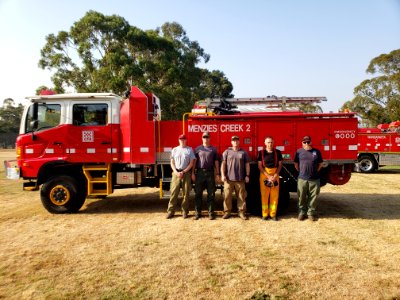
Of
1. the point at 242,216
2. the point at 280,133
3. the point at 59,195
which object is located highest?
the point at 280,133

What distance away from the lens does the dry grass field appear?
11.8 feet

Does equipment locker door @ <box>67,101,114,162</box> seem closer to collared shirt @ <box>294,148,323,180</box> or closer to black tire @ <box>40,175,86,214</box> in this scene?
black tire @ <box>40,175,86,214</box>

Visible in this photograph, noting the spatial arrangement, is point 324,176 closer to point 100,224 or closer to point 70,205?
point 100,224

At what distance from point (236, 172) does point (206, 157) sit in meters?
0.70

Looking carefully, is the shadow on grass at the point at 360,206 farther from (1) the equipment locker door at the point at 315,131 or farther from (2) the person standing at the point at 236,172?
(2) the person standing at the point at 236,172

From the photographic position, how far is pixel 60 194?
739 centimetres

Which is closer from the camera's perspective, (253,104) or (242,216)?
(242,216)

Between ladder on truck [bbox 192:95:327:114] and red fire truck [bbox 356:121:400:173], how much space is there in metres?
9.15

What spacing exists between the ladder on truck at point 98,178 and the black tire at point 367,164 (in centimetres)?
1335

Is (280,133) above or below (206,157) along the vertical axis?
above

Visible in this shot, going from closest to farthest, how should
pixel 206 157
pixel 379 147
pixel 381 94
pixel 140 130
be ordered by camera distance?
pixel 206 157
pixel 140 130
pixel 379 147
pixel 381 94

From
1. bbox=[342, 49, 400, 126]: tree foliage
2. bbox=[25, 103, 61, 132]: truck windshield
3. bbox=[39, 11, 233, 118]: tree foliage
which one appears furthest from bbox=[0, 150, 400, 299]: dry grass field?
bbox=[342, 49, 400, 126]: tree foliage

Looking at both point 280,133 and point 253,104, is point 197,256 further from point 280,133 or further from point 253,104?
point 253,104

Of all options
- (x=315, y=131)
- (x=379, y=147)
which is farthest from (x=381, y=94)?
(x=315, y=131)
